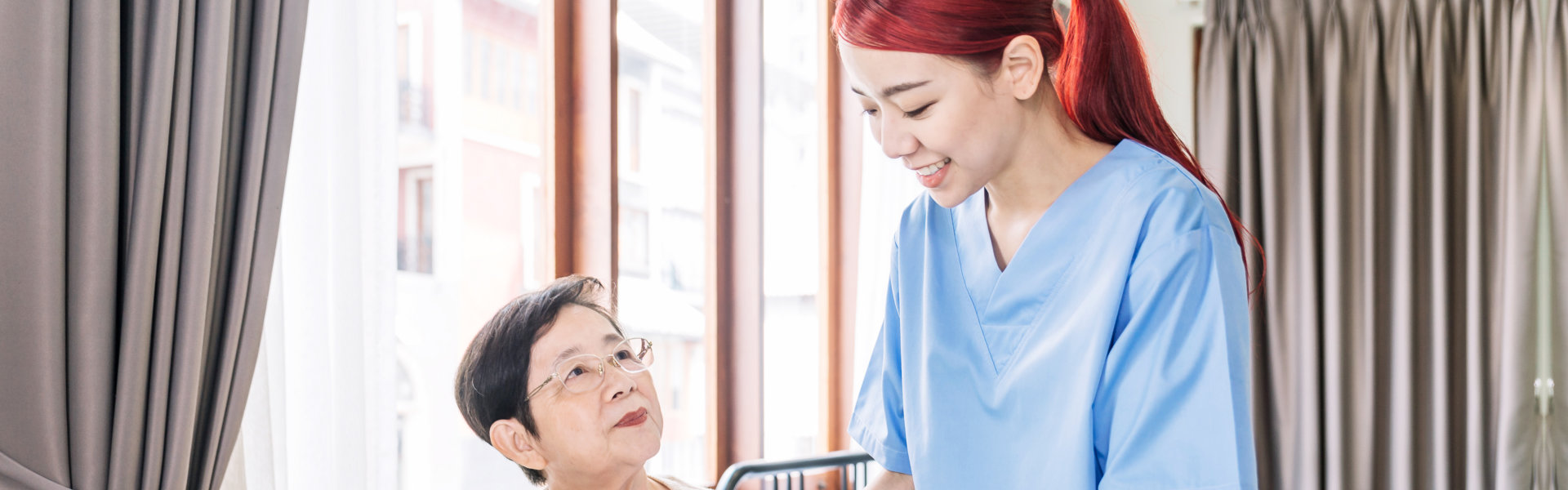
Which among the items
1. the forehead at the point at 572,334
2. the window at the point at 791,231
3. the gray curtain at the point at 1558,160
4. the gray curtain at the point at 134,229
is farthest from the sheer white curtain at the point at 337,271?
the gray curtain at the point at 1558,160

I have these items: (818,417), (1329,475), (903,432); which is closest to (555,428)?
(903,432)

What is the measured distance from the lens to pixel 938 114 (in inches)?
34.6

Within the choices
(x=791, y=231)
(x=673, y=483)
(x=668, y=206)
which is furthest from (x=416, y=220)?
(x=791, y=231)

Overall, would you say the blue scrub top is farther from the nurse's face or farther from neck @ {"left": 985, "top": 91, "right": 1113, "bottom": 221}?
the nurse's face

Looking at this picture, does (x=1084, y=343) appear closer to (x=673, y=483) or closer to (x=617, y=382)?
(x=617, y=382)

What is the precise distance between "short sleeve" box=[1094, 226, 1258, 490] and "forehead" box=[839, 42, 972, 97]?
235 millimetres

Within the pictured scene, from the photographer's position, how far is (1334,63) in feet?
8.70

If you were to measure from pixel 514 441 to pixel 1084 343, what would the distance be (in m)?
0.69

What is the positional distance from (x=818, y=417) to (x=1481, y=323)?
1.66 m

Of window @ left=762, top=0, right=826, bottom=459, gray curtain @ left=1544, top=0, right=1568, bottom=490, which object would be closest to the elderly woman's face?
window @ left=762, top=0, right=826, bottom=459

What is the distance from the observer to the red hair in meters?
0.87

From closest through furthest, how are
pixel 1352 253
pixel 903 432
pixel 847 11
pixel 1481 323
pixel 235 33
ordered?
1. pixel 847 11
2. pixel 235 33
3. pixel 903 432
4. pixel 1481 323
5. pixel 1352 253

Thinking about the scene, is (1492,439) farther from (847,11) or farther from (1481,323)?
(847,11)

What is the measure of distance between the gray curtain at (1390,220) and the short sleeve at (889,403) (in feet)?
5.57
